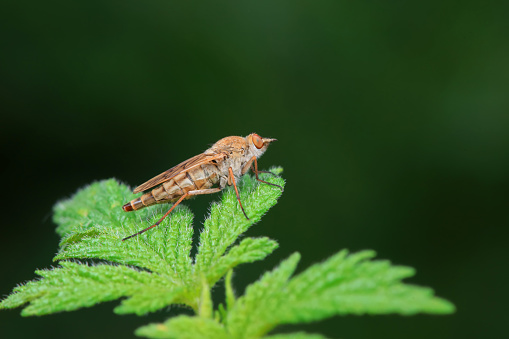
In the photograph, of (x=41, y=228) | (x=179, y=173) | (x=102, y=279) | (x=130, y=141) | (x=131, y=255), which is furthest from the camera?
(x=130, y=141)

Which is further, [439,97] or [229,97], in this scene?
[229,97]

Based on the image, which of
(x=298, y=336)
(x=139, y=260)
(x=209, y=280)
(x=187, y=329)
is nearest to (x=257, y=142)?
(x=139, y=260)

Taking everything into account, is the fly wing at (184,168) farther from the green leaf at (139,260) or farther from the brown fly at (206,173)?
the green leaf at (139,260)

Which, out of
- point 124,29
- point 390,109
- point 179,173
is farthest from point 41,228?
point 390,109

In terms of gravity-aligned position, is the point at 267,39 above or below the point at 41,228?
above

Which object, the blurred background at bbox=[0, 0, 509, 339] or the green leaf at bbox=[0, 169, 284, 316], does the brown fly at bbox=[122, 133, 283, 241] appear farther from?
the blurred background at bbox=[0, 0, 509, 339]

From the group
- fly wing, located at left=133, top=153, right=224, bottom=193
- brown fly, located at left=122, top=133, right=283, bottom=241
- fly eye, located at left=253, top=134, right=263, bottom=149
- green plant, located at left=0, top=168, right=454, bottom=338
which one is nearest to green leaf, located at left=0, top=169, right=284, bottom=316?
green plant, located at left=0, top=168, right=454, bottom=338

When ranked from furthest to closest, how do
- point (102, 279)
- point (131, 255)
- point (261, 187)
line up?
1. point (261, 187)
2. point (131, 255)
3. point (102, 279)

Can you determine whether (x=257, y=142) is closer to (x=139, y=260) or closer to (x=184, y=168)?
(x=184, y=168)

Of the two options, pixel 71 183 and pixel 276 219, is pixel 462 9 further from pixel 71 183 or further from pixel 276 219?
pixel 71 183
